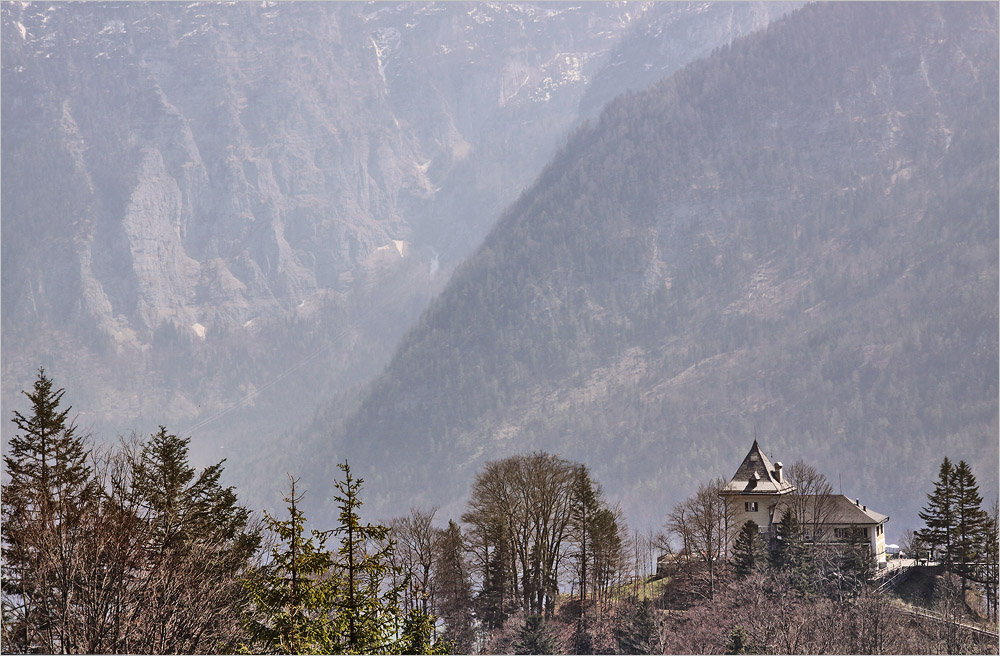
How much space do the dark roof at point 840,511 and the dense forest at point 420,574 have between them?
7.17 ft

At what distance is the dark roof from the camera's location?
96.1 metres

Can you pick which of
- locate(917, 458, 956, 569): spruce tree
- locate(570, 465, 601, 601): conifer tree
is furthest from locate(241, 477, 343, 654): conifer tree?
locate(917, 458, 956, 569): spruce tree

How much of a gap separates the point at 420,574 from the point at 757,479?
32.9 m

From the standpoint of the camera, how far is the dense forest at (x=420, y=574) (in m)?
34.0

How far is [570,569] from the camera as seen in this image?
97750 mm

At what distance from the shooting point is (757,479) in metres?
106

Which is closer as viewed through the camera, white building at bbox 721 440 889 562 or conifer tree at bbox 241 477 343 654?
conifer tree at bbox 241 477 343 654

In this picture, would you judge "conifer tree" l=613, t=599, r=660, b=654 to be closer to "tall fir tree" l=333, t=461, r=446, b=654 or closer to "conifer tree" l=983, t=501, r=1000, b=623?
"conifer tree" l=983, t=501, r=1000, b=623

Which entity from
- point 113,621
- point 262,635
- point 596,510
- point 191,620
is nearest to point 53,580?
point 113,621

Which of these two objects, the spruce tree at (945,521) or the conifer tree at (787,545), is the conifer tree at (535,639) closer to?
the conifer tree at (787,545)

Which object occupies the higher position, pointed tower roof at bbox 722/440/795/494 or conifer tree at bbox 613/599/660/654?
pointed tower roof at bbox 722/440/795/494

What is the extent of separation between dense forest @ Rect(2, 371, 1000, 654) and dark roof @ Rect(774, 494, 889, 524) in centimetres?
218

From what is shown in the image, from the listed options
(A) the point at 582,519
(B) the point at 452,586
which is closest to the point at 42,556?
(B) the point at 452,586

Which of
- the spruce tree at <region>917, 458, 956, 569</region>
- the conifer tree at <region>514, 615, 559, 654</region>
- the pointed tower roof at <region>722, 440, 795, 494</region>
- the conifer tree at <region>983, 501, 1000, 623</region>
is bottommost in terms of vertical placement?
the conifer tree at <region>514, 615, 559, 654</region>
